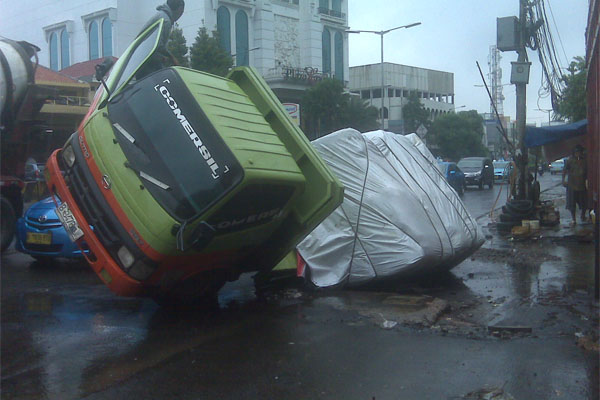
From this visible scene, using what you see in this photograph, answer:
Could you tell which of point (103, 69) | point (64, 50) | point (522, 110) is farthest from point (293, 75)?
point (103, 69)

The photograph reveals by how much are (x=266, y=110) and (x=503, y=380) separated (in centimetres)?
342

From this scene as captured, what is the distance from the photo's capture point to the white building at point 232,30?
36.2 metres

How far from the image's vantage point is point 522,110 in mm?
15734

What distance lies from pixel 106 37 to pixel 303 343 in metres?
35.3

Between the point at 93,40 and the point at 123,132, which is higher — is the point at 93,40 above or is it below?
above

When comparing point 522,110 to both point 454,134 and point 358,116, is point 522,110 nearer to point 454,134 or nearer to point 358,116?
point 358,116

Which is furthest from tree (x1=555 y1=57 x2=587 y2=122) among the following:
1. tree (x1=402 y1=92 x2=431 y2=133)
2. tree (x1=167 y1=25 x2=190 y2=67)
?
tree (x1=402 y1=92 x2=431 y2=133)

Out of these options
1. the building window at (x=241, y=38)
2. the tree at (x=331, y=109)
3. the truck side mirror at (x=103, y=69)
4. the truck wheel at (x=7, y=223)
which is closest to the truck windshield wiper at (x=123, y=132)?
the truck side mirror at (x=103, y=69)

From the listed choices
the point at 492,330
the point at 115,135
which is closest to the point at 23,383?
the point at 115,135

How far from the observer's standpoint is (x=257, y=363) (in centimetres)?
Answer: 512

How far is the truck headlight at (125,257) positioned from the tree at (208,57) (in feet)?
74.6

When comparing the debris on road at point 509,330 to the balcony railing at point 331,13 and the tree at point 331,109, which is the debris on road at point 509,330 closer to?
the tree at point 331,109

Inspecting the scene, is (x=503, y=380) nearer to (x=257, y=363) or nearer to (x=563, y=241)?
(x=257, y=363)

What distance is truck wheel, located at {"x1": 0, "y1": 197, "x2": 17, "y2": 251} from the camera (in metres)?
10.8
